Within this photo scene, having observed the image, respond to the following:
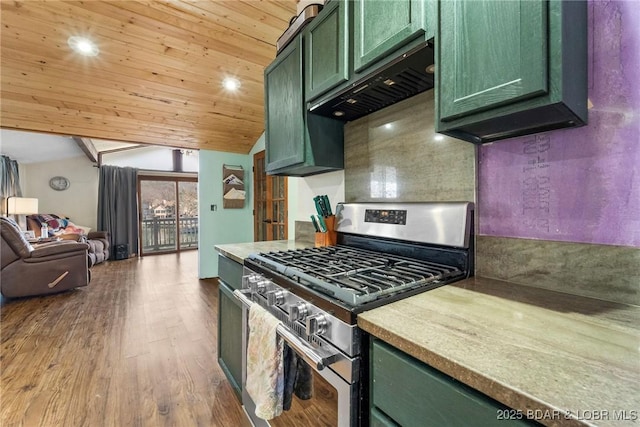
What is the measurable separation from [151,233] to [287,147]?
6.56m

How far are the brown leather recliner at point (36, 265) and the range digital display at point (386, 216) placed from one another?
3.92 metres

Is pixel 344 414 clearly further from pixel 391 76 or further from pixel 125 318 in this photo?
pixel 125 318

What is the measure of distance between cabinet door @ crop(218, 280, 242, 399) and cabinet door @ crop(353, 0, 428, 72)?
1.29 meters

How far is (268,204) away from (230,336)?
2.39m

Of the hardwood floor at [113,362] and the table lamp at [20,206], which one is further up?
the table lamp at [20,206]

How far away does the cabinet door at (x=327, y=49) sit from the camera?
3.92 feet

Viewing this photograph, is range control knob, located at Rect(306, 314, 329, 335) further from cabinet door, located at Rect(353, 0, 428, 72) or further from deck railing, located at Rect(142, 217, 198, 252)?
deck railing, located at Rect(142, 217, 198, 252)

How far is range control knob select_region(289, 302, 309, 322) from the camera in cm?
86

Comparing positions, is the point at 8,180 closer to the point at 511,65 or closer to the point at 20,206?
the point at 20,206

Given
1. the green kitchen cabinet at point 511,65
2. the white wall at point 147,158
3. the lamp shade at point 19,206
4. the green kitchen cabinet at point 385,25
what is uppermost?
the white wall at point 147,158

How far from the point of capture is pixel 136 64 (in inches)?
99.7

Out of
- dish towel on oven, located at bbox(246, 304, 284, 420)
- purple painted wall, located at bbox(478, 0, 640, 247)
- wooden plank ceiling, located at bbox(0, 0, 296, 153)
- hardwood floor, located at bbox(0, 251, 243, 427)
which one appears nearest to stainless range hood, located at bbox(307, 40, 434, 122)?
purple painted wall, located at bbox(478, 0, 640, 247)

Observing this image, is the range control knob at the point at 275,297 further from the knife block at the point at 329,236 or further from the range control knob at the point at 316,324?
the knife block at the point at 329,236

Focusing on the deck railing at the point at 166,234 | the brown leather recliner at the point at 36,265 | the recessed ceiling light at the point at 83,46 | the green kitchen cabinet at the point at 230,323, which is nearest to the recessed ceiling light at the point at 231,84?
the recessed ceiling light at the point at 83,46
